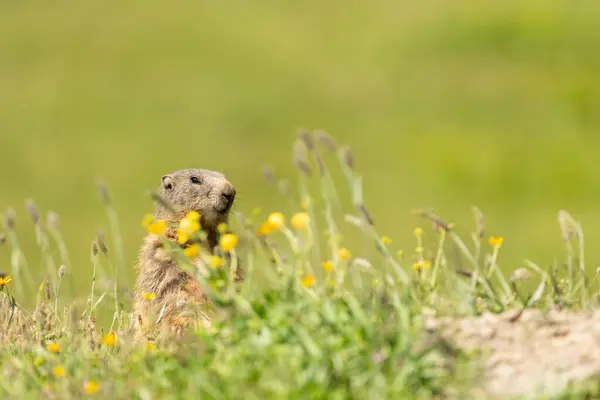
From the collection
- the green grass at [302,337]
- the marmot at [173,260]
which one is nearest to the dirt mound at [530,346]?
the green grass at [302,337]

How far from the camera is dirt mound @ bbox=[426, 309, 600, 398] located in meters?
5.02

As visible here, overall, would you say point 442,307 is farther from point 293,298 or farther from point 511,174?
point 511,174

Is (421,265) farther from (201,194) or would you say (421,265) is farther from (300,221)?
(201,194)

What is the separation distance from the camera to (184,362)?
543 centimetres

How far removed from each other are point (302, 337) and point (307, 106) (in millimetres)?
28140

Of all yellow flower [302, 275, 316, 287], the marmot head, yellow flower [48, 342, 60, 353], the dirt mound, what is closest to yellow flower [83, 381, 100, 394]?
yellow flower [48, 342, 60, 353]

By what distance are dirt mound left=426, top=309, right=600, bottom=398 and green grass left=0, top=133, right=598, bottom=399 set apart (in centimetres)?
12

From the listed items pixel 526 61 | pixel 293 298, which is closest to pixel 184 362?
pixel 293 298

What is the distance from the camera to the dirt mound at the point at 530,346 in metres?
5.02

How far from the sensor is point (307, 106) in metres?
33.0

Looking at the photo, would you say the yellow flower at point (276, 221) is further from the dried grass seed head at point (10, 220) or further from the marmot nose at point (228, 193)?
the marmot nose at point (228, 193)

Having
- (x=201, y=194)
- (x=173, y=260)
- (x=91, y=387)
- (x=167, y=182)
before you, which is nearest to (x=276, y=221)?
(x=91, y=387)

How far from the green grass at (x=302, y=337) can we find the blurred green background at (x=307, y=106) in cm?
1842

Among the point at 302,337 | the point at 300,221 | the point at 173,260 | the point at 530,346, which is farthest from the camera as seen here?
the point at 173,260
